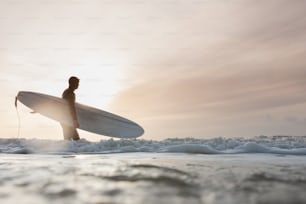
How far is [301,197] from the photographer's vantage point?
→ 161cm

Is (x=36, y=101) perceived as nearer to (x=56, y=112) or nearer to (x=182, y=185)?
(x=56, y=112)

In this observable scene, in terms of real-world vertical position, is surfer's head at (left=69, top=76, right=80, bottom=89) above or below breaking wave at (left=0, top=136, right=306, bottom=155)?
above

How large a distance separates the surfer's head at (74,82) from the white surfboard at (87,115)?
1408mm

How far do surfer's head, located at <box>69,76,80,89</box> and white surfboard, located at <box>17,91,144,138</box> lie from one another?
55.4 inches

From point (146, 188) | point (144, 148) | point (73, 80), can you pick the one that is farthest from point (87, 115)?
point (146, 188)

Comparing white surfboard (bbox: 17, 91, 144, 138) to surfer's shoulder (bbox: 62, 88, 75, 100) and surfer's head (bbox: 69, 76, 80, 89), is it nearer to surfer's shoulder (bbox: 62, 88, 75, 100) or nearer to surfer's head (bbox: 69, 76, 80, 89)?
surfer's shoulder (bbox: 62, 88, 75, 100)

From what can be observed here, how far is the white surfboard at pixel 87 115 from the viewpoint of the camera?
1188 centimetres

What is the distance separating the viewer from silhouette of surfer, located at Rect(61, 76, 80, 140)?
9.99 metres

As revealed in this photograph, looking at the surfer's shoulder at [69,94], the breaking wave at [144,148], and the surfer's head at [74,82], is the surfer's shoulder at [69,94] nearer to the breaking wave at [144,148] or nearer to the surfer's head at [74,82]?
the surfer's head at [74,82]

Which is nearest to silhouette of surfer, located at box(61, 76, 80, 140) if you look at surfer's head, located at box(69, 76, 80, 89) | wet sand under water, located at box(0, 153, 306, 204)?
surfer's head, located at box(69, 76, 80, 89)

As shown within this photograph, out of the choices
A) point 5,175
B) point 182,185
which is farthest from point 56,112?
point 182,185

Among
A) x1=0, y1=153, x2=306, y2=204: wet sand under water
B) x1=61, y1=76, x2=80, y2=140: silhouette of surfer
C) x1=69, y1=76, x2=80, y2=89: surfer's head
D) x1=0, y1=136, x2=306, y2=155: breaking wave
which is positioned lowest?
x1=0, y1=153, x2=306, y2=204: wet sand under water

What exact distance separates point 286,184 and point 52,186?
1223mm

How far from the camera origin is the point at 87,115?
1285 cm
